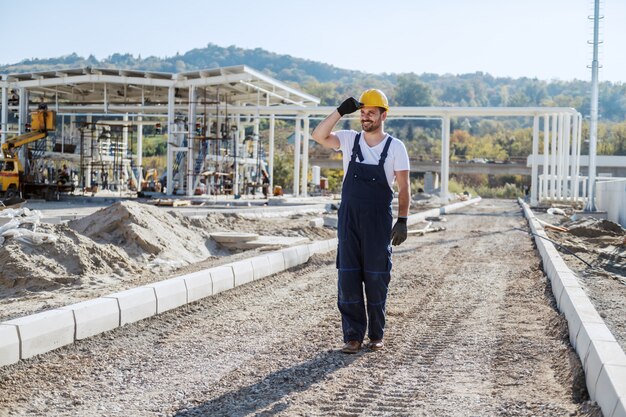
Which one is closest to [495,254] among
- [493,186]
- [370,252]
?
[370,252]

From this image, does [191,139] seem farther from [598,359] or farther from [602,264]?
[598,359]

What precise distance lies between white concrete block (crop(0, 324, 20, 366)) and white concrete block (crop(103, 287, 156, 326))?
137 centimetres

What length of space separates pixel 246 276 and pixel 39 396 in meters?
4.99

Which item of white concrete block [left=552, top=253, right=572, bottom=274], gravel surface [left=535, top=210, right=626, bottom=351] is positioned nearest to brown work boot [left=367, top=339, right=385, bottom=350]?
gravel surface [left=535, top=210, right=626, bottom=351]

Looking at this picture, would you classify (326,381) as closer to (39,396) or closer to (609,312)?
(39,396)

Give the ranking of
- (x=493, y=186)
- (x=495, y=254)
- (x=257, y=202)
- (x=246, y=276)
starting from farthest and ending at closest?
(x=493, y=186) < (x=257, y=202) < (x=495, y=254) < (x=246, y=276)

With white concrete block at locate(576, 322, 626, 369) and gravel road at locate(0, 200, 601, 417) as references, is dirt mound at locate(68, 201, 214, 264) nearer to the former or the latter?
gravel road at locate(0, 200, 601, 417)

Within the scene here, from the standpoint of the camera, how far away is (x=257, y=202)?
31.1m

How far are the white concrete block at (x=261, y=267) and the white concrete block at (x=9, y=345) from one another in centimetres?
463

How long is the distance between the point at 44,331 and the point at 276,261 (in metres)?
5.34

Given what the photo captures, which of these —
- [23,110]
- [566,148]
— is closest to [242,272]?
[566,148]

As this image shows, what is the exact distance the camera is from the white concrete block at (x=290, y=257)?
1091cm

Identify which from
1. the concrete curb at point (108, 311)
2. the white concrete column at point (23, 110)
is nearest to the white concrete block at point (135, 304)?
the concrete curb at point (108, 311)

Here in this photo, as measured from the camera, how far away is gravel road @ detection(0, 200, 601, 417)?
416cm
